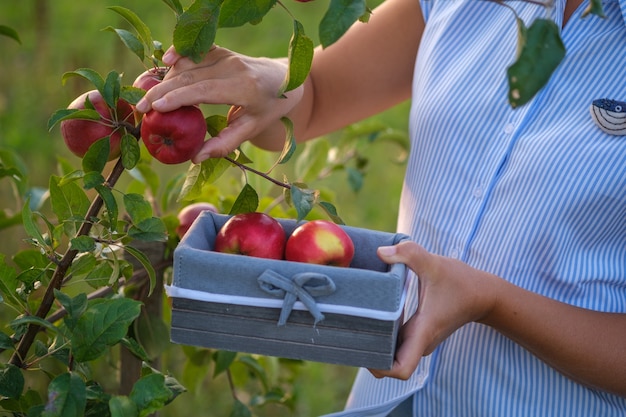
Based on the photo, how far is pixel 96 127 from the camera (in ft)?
3.33

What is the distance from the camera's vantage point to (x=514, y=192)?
123 centimetres

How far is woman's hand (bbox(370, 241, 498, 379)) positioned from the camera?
0.98 m

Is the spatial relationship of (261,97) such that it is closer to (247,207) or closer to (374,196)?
(247,207)

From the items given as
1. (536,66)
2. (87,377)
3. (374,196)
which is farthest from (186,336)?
(374,196)

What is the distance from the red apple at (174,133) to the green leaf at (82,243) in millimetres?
143

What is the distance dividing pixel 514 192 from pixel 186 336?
575 mm

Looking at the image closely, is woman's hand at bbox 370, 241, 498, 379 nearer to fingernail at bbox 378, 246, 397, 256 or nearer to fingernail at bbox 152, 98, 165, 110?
fingernail at bbox 378, 246, 397, 256

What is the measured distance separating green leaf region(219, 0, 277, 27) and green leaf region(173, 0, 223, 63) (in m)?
0.01

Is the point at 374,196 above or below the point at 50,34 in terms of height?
below

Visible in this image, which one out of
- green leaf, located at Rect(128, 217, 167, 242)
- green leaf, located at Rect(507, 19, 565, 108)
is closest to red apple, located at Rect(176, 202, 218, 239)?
green leaf, located at Rect(128, 217, 167, 242)

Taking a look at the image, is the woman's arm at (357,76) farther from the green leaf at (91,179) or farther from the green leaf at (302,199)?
the green leaf at (91,179)

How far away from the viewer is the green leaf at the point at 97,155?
0.97 meters

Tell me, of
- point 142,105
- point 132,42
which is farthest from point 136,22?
point 142,105

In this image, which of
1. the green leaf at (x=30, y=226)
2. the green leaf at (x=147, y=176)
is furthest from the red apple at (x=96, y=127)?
the green leaf at (x=147, y=176)
